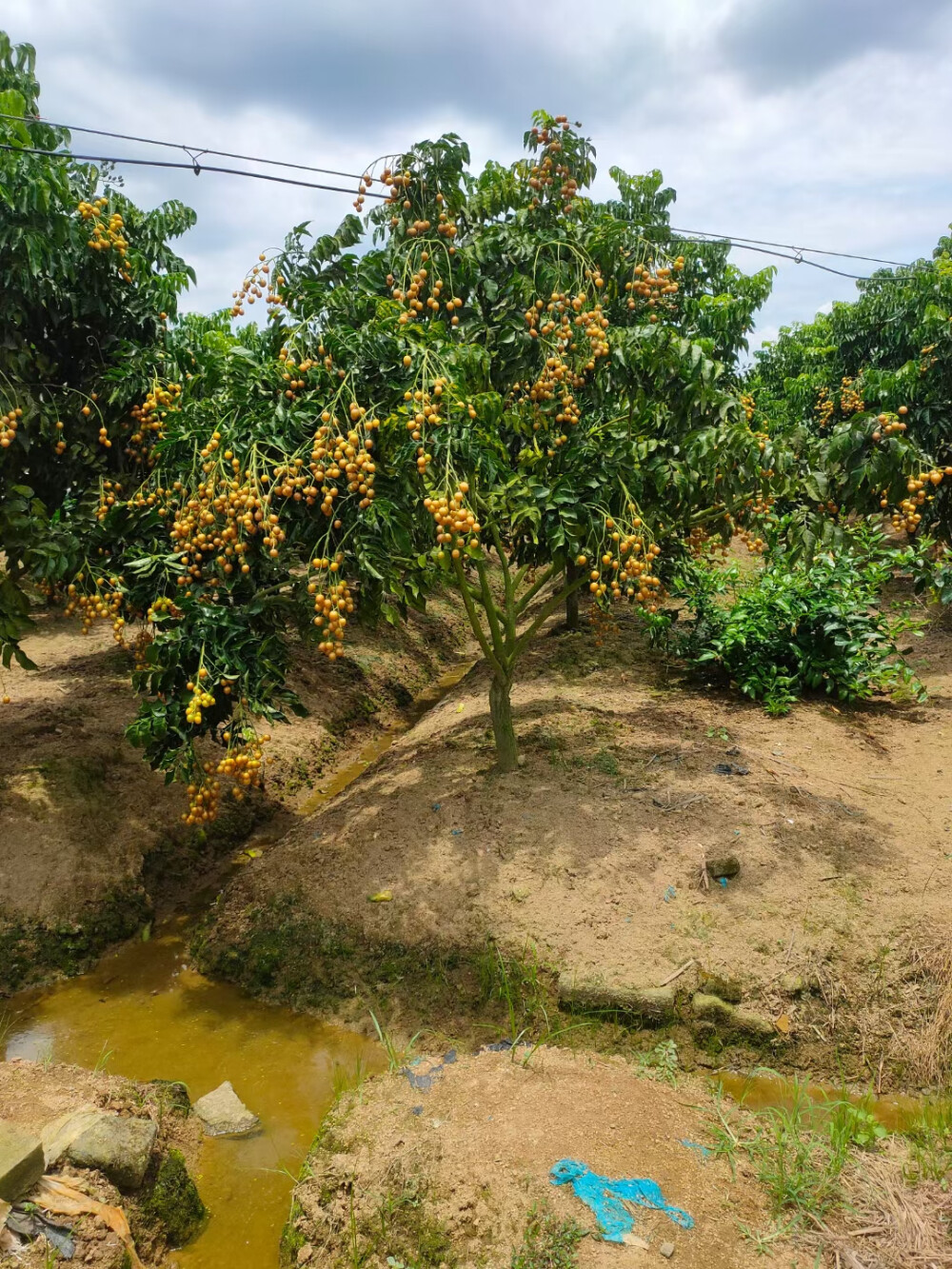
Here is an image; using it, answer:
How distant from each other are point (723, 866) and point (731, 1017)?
90 cm

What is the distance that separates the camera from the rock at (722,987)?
4430 mm

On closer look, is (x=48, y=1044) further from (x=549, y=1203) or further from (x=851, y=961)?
(x=851, y=961)

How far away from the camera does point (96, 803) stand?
21.1 feet

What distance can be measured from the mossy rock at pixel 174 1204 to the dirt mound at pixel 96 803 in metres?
2.30

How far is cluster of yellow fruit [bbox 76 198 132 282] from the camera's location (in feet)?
19.4

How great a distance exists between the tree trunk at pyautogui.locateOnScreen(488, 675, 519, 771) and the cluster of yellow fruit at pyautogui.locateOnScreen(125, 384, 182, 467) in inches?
112

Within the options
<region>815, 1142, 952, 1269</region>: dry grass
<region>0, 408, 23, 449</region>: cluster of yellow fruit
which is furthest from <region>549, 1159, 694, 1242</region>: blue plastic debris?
<region>0, 408, 23, 449</region>: cluster of yellow fruit

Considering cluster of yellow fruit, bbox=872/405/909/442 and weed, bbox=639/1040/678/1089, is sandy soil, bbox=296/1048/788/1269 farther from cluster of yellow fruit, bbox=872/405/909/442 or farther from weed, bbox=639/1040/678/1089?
cluster of yellow fruit, bbox=872/405/909/442

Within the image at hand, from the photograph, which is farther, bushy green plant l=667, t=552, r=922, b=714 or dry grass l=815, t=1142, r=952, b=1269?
bushy green plant l=667, t=552, r=922, b=714

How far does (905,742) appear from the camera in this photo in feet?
22.3

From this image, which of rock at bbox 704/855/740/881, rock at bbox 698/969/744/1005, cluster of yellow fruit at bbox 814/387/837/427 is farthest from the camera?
cluster of yellow fruit at bbox 814/387/837/427

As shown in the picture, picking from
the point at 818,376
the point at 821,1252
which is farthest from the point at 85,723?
the point at 818,376

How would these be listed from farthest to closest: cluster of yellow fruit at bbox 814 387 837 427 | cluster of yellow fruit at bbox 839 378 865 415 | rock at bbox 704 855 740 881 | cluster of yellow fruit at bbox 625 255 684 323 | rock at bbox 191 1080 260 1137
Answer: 1. cluster of yellow fruit at bbox 814 387 837 427
2. cluster of yellow fruit at bbox 839 378 865 415
3. cluster of yellow fruit at bbox 625 255 684 323
4. rock at bbox 704 855 740 881
5. rock at bbox 191 1080 260 1137

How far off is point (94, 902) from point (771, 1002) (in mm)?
4231
